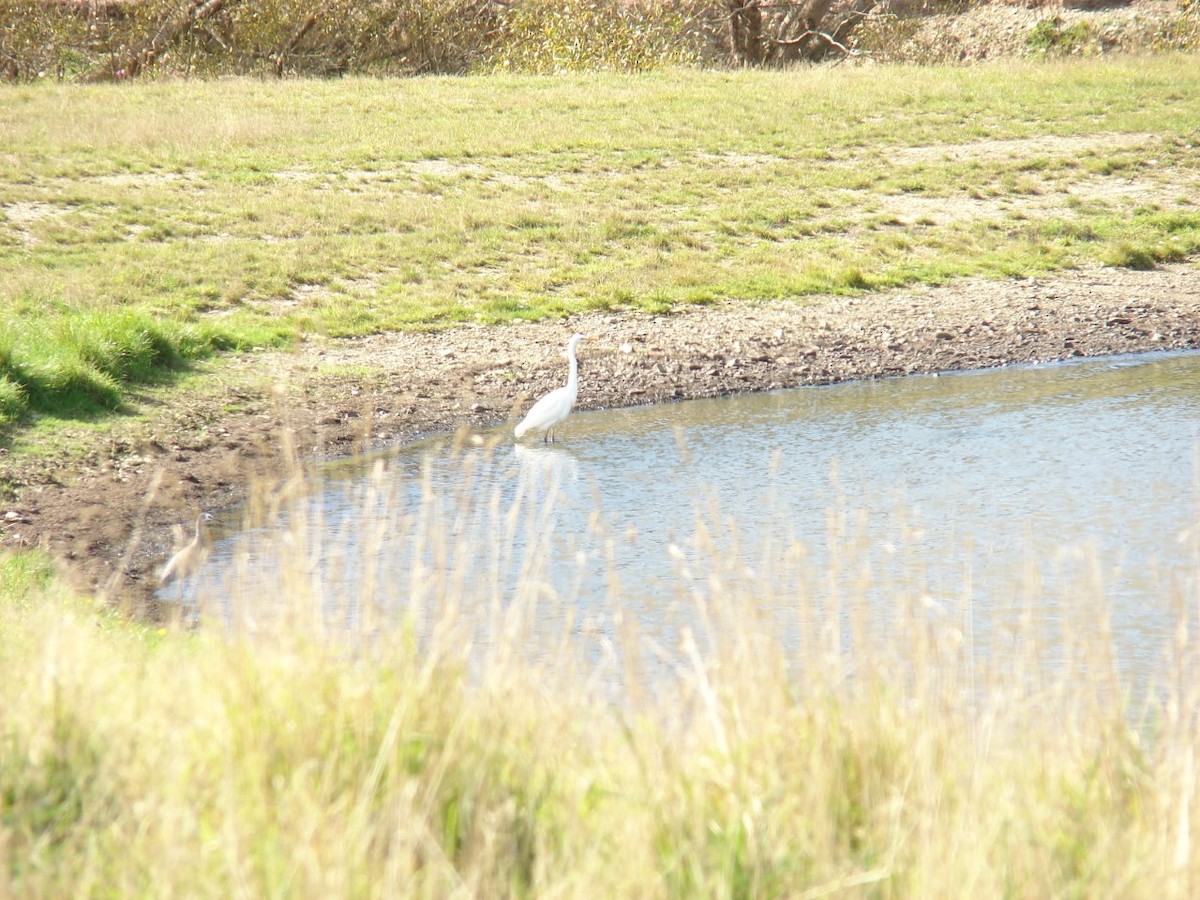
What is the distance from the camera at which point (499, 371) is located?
40.2 feet

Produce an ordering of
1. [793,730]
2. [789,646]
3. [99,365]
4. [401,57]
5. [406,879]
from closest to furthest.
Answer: [406,879], [793,730], [789,646], [99,365], [401,57]

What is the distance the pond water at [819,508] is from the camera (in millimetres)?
6246

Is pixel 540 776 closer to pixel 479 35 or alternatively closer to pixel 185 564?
pixel 185 564

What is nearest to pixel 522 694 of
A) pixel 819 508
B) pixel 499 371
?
pixel 819 508

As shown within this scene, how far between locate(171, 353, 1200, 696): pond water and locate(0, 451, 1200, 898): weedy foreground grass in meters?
0.27

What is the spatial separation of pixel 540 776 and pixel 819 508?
530 cm

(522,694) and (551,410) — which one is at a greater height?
(522,694)

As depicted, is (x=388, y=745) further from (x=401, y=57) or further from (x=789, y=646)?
(x=401, y=57)

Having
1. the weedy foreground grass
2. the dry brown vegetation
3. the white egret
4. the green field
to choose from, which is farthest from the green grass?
the weedy foreground grass

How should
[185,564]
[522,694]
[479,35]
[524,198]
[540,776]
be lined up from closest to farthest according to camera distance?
[540,776]
[522,694]
[185,564]
[524,198]
[479,35]

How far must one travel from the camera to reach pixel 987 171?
1905cm

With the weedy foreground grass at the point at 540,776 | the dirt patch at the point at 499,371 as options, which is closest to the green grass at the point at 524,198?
the dirt patch at the point at 499,371

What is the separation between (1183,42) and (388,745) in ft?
103

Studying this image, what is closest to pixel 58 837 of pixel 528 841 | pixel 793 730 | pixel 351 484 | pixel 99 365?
pixel 528 841
